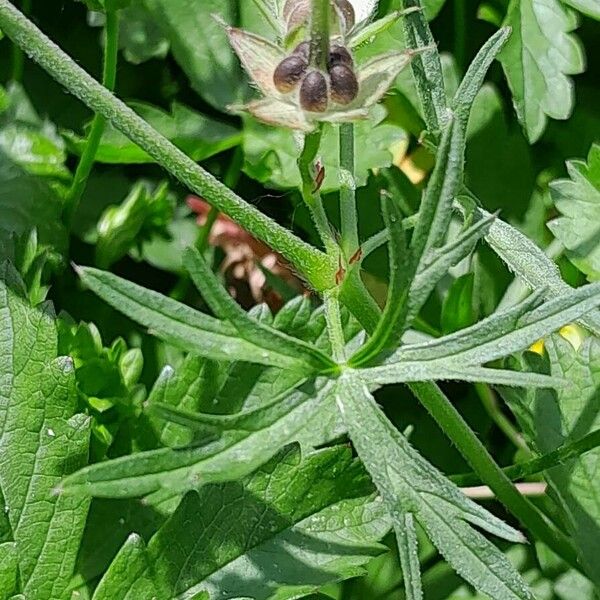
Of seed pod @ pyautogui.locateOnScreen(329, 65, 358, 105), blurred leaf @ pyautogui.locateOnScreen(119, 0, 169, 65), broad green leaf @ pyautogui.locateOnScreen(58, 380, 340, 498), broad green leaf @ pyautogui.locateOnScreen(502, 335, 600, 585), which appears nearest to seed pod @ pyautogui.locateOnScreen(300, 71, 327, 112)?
seed pod @ pyautogui.locateOnScreen(329, 65, 358, 105)

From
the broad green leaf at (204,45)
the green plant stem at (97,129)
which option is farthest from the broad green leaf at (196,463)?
the broad green leaf at (204,45)

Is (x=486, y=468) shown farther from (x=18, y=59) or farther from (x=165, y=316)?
(x=18, y=59)

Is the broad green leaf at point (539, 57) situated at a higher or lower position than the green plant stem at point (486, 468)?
higher

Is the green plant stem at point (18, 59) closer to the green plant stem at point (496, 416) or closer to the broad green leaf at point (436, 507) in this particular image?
the green plant stem at point (496, 416)

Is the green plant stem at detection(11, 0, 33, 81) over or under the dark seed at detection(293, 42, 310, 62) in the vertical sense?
under

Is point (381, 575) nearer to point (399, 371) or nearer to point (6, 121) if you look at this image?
point (399, 371)

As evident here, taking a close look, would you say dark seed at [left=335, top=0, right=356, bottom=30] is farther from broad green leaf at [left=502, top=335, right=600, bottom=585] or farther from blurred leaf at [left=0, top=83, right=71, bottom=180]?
blurred leaf at [left=0, top=83, right=71, bottom=180]
